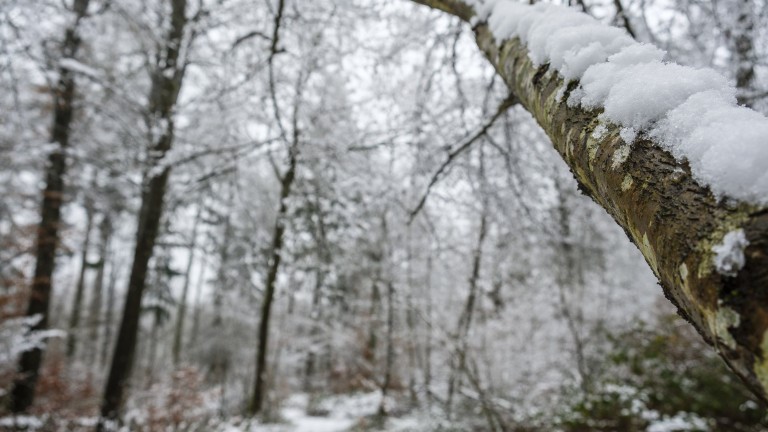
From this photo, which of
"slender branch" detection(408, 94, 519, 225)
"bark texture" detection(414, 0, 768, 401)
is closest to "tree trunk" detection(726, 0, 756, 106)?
"slender branch" detection(408, 94, 519, 225)

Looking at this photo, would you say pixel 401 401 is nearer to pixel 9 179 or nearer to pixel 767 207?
pixel 9 179

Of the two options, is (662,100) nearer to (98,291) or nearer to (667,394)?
(667,394)

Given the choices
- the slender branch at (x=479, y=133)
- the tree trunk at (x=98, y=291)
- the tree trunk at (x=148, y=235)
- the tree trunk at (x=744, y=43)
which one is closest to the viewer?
the slender branch at (x=479, y=133)

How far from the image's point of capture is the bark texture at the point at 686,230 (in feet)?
1.49

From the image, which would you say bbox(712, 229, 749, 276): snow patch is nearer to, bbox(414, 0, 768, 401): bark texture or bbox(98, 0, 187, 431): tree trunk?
bbox(414, 0, 768, 401): bark texture

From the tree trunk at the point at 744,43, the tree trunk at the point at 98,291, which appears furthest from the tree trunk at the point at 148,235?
the tree trunk at the point at 98,291

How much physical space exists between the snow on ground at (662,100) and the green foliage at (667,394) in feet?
21.2

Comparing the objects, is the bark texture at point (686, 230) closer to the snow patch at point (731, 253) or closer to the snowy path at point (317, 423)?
the snow patch at point (731, 253)

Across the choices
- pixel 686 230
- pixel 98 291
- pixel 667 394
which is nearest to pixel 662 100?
pixel 686 230

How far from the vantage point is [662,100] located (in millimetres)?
699

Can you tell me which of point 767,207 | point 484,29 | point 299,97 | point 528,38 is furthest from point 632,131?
point 299,97

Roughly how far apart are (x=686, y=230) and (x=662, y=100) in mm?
258

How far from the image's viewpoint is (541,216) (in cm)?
351

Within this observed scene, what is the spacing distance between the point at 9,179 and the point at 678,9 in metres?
10.5
